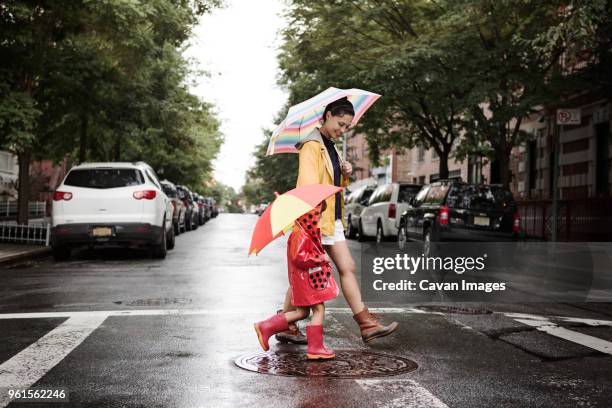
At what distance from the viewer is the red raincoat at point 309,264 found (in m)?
5.84

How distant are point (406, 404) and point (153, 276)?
840 cm

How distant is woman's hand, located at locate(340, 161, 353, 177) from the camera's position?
616cm

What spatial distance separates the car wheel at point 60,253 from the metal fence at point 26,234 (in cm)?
278

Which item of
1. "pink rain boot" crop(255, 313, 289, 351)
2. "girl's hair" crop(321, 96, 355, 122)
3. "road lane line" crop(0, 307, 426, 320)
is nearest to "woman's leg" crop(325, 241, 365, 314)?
"pink rain boot" crop(255, 313, 289, 351)

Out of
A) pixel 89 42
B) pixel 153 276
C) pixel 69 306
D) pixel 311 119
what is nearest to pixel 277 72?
pixel 89 42

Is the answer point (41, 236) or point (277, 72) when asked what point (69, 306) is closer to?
point (41, 236)

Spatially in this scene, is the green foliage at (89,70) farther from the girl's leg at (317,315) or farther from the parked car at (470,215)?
the girl's leg at (317,315)

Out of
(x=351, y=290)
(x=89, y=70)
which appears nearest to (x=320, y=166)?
(x=351, y=290)

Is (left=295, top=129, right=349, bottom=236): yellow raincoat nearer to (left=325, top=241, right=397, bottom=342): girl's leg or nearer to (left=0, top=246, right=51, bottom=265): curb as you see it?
(left=325, top=241, right=397, bottom=342): girl's leg

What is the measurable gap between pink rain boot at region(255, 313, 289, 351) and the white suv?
9480 millimetres

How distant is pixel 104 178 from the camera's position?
15.3 metres

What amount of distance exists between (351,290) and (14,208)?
3440 cm

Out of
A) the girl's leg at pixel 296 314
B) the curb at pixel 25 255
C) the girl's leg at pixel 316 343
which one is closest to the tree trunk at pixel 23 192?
the curb at pixel 25 255

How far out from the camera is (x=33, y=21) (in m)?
19.0
